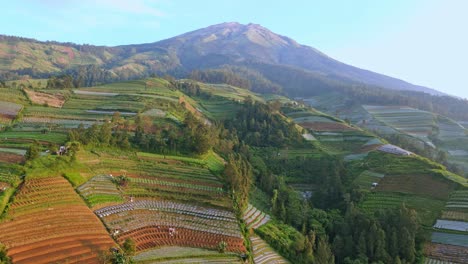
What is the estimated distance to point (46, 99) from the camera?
211 ft

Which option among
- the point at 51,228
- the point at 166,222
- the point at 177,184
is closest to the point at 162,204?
the point at 166,222

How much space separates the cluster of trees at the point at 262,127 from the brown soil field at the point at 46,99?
30.9 m

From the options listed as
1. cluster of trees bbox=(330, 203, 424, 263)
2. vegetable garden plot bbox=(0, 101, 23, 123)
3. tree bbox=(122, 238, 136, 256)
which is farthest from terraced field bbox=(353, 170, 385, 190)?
vegetable garden plot bbox=(0, 101, 23, 123)

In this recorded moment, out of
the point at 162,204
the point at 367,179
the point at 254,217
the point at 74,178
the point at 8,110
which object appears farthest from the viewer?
the point at 8,110

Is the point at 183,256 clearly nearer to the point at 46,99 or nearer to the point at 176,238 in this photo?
the point at 176,238

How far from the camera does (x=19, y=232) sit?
2656 centimetres

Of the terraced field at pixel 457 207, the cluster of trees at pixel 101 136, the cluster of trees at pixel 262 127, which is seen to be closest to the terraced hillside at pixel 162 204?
the cluster of trees at pixel 101 136

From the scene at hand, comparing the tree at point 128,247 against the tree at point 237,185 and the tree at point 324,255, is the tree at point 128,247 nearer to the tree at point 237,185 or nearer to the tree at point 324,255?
the tree at point 237,185

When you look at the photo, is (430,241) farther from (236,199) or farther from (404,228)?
(236,199)

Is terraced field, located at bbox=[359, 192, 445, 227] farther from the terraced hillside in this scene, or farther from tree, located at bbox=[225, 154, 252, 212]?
the terraced hillside

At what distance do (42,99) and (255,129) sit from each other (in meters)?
37.8

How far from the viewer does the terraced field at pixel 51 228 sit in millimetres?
25469

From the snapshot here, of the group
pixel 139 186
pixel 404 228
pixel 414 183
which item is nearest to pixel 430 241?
pixel 404 228

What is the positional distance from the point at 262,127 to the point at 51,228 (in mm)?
48521
